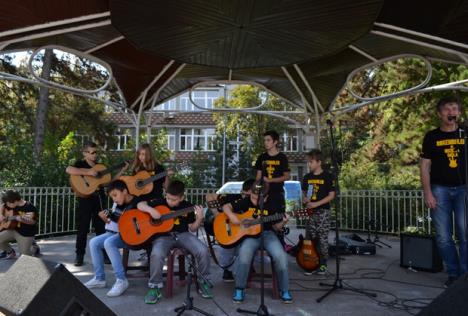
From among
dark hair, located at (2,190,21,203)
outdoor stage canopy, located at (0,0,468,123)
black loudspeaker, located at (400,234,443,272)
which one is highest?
outdoor stage canopy, located at (0,0,468,123)

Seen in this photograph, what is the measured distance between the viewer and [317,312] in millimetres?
4438

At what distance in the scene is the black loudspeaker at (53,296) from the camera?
279cm

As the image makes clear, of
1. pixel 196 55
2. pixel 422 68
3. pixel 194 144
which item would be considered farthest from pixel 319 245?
pixel 194 144

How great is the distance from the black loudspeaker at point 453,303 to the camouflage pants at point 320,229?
Answer: 3631mm

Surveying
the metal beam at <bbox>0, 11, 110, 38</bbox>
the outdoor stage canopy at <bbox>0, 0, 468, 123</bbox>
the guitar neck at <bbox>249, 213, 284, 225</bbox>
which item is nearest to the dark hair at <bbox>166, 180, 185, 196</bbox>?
the guitar neck at <bbox>249, 213, 284, 225</bbox>

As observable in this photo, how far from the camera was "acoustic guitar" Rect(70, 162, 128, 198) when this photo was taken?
661cm

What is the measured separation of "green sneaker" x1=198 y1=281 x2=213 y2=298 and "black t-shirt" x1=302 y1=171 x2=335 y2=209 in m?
2.47

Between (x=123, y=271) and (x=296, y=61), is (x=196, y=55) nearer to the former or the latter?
(x=296, y=61)

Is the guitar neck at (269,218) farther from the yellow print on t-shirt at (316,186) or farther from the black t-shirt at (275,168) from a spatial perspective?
the yellow print on t-shirt at (316,186)

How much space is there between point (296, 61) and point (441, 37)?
2.11 meters

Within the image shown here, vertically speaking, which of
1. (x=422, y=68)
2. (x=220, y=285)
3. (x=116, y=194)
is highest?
(x=422, y=68)

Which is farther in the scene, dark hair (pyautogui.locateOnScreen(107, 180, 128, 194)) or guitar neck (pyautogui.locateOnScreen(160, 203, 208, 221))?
dark hair (pyautogui.locateOnScreen(107, 180, 128, 194))

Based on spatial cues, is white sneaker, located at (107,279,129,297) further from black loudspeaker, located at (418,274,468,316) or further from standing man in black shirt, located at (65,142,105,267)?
black loudspeaker, located at (418,274,468,316)

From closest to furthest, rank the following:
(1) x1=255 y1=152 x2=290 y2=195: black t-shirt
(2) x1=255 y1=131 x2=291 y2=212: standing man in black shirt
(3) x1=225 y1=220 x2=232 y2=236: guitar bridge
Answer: (3) x1=225 y1=220 x2=232 y2=236: guitar bridge → (2) x1=255 y1=131 x2=291 y2=212: standing man in black shirt → (1) x1=255 y1=152 x2=290 y2=195: black t-shirt
